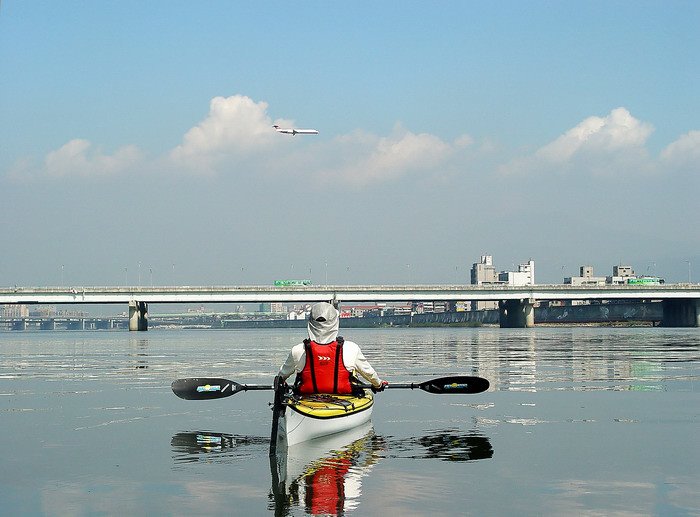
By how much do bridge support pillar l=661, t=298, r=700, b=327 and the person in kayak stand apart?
157 metres

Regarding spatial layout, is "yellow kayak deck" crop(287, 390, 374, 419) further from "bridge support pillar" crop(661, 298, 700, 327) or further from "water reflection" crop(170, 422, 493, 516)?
"bridge support pillar" crop(661, 298, 700, 327)

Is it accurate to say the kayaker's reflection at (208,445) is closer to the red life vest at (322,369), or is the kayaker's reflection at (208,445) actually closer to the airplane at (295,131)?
the red life vest at (322,369)

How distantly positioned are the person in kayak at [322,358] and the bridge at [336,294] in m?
135

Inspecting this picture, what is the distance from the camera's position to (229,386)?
20719 millimetres

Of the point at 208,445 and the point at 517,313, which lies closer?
the point at 208,445

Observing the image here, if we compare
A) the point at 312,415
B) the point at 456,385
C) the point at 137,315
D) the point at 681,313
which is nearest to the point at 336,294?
the point at 137,315

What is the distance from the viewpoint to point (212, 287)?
155500 mm

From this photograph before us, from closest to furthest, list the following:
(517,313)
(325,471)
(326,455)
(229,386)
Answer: (325,471), (326,455), (229,386), (517,313)

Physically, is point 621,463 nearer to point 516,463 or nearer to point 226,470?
point 516,463

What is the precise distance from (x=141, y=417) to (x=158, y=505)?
10684 millimetres

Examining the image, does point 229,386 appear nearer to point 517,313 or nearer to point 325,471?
point 325,471

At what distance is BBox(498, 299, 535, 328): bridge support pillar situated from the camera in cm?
17088

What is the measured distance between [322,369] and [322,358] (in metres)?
0.23

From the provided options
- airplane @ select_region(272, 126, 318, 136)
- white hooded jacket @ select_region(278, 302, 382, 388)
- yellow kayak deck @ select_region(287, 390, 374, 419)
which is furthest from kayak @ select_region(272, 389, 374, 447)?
airplane @ select_region(272, 126, 318, 136)
